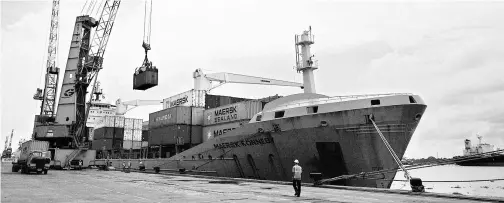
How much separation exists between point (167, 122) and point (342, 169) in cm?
2279

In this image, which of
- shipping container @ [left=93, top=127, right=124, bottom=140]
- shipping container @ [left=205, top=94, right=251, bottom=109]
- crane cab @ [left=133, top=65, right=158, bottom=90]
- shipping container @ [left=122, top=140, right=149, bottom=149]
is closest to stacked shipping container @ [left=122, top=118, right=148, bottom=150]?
shipping container @ [left=122, top=140, right=149, bottom=149]

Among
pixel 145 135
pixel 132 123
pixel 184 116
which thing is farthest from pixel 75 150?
pixel 184 116

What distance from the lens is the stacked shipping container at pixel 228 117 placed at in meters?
31.5

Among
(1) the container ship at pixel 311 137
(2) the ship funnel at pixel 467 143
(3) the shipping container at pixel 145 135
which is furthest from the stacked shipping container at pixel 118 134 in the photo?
(2) the ship funnel at pixel 467 143

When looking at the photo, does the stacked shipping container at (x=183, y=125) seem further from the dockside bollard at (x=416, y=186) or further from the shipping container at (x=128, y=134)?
the dockside bollard at (x=416, y=186)

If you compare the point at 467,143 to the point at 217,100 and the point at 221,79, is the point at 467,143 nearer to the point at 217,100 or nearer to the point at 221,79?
the point at 221,79

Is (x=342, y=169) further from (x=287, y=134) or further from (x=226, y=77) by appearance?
(x=226, y=77)

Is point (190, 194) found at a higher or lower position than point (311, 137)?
lower

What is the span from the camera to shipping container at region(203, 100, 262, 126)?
31384 mm

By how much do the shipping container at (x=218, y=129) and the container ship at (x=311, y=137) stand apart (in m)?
0.10

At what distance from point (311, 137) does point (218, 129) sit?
13.4 m

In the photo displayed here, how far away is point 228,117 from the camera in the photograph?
33656 mm

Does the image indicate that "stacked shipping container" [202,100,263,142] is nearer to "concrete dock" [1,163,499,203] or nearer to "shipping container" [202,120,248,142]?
"shipping container" [202,120,248,142]

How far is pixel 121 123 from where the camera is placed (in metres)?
54.9
